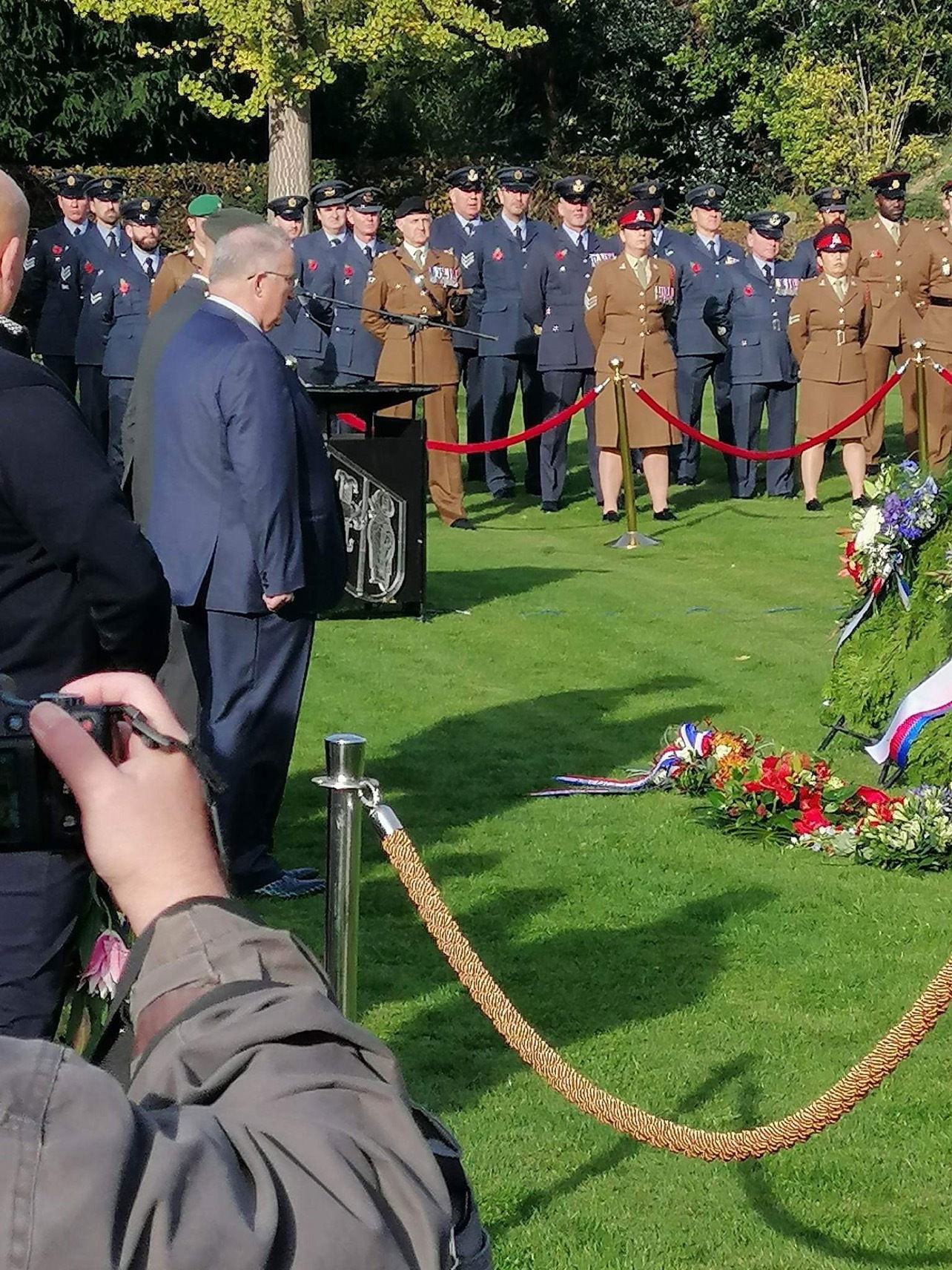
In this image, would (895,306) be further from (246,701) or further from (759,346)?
(246,701)

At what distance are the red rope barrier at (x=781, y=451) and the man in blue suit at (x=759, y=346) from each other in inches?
51.1

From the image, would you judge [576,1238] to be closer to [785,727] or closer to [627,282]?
[785,727]

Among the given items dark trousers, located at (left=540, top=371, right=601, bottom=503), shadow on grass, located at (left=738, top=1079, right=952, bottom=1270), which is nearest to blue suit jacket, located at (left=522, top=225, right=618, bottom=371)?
dark trousers, located at (left=540, top=371, right=601, bottom=503)

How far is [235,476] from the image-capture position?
596cm

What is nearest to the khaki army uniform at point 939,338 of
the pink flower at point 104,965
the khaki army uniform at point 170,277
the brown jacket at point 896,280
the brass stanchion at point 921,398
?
the brown jacket at point 896,280

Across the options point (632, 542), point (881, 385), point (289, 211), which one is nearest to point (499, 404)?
point (289, 211)

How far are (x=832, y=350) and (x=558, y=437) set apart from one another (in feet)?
7.73

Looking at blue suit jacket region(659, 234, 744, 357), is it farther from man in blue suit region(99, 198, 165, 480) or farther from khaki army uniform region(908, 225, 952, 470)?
man in blue suit region(99, 198, 165, 480)

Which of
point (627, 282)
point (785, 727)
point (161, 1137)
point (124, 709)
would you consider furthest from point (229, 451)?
point (627, 282)

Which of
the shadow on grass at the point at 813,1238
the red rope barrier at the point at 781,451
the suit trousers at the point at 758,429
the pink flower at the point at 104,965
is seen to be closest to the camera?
the pink flower at the point at 104,965

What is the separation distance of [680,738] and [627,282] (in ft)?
26.0

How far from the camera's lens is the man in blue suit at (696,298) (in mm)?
16875

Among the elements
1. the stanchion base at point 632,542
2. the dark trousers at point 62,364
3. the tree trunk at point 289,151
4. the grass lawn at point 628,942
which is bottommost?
the stanchion base at point 632,542

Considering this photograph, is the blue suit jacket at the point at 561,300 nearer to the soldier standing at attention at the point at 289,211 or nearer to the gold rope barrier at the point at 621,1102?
the soldier standing at attention at the point at 289,211
